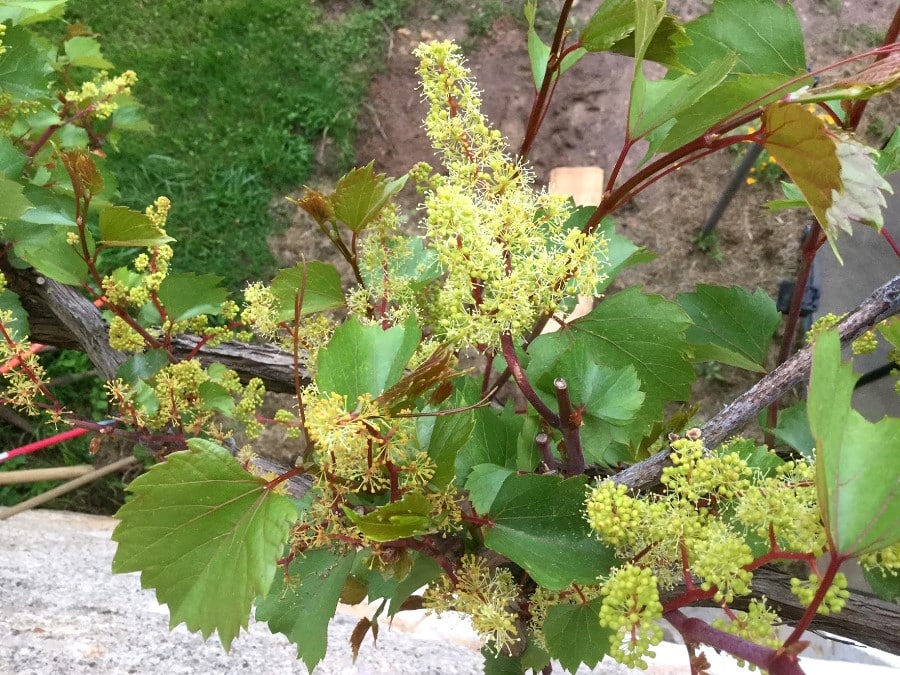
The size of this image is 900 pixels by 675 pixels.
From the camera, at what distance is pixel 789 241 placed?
8.48ft

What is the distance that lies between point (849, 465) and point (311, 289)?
0.63 metres

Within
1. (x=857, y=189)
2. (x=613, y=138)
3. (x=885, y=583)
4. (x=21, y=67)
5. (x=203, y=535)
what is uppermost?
(x=857, y=189)

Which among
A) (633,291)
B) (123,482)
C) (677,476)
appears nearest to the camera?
(677,476)

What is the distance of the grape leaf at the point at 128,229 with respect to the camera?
0.91 m

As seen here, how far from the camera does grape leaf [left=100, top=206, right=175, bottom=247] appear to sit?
915 mm

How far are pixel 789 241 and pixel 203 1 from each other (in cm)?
261

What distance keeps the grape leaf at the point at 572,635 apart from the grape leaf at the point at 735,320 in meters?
0.47

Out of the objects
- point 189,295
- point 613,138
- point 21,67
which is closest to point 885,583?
point 189,295

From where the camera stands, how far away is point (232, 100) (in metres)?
2.67

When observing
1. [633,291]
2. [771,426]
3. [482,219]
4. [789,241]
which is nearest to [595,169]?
[789,241]

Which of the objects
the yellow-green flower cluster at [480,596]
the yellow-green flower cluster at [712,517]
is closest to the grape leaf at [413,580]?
the yellow-green flower cluster at [480,596]

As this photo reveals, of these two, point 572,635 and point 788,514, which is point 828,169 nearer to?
point 788,514

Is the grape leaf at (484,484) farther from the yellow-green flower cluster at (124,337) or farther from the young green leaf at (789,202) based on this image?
the yellow-green flower cluster at (124,337)

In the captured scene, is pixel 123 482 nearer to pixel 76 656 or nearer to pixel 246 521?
pixel 76 656
